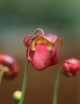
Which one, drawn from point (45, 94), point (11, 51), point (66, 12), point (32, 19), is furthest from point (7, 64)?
point (32, 19)

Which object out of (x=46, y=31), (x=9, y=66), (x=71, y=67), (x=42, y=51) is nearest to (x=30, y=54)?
(x=42, y=51)

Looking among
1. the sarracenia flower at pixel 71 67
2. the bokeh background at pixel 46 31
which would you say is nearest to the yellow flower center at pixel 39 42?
the sarracenia flower at pixel 71 67

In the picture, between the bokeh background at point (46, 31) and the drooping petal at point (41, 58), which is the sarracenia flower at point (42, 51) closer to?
the drooping petal at point (41, 58)

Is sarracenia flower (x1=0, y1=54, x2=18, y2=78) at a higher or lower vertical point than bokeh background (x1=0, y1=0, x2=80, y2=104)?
lower

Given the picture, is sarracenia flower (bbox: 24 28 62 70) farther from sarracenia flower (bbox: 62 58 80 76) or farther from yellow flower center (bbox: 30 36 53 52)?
sarracenia flower (bbox: 62 58 80 76)

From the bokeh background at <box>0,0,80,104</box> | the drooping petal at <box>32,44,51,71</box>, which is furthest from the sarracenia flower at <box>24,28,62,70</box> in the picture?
the bokeh background at <box>0,0,80,104</box>

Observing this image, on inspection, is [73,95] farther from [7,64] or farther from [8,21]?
[8,21]
